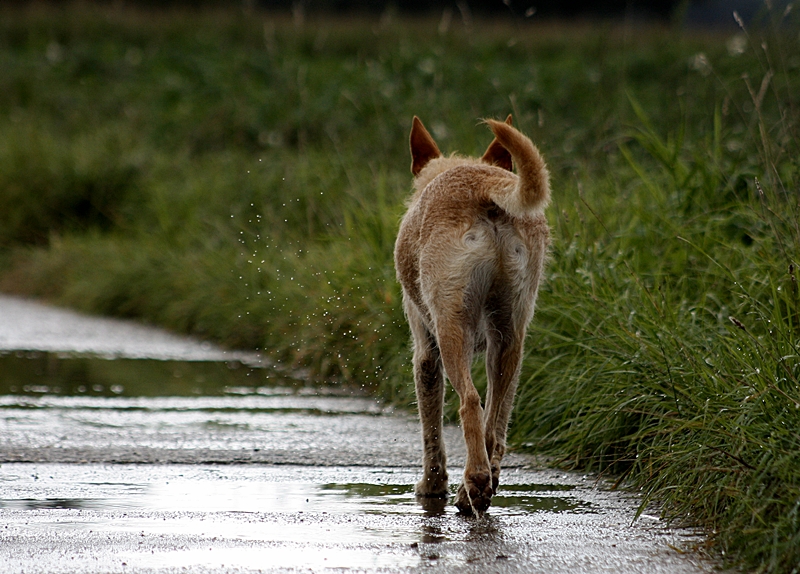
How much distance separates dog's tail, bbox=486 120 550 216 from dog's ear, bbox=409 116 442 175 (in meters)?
1.19

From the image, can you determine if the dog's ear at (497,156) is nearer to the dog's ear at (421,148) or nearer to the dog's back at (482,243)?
the dog's ear at (421,148)

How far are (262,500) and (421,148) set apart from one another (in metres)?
Answer: 1.89

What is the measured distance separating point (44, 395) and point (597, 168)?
16.4 ft

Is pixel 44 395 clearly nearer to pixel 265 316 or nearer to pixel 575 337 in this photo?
pixel 265 316

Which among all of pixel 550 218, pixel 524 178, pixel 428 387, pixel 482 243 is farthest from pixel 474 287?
pixel 550 218

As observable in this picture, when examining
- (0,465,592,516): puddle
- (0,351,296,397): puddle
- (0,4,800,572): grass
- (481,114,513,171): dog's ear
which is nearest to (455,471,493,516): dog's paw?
(0,465,592,516): puddle

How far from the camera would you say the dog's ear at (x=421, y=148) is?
5.42m

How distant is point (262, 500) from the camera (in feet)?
14.6

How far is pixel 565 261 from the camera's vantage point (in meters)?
6.52

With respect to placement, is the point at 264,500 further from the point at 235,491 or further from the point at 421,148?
the point at 421,148

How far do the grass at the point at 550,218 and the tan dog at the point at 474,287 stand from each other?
24.0 inches

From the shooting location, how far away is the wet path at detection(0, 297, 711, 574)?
3584 millimetres

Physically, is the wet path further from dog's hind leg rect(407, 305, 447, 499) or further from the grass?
the grass

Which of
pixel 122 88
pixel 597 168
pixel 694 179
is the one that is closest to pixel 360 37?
pixel 122 88
